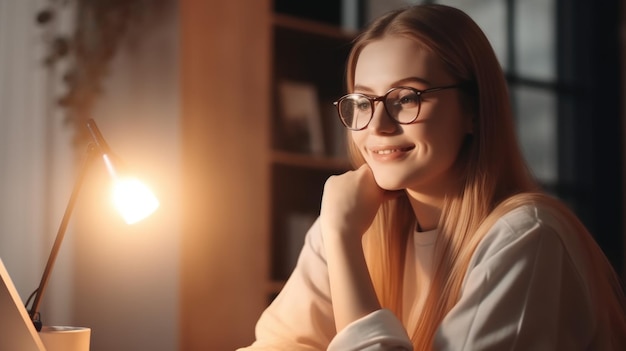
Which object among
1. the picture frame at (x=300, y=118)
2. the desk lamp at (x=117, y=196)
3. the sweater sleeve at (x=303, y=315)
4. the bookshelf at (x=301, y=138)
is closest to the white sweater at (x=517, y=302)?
the sweater sleeve at (x=303, y=315)

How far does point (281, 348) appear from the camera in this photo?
1.49 m

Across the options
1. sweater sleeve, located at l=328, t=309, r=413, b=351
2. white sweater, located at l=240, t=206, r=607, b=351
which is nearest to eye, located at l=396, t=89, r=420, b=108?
white sweater, located at l=240, t=206, r=607, b=351

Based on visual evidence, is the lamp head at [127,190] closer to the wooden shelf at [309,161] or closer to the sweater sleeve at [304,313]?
the sweater sleeve at [304,313]

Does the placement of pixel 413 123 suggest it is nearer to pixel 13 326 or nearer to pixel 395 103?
pixel 395 103

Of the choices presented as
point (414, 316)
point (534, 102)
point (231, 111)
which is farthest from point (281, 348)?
point (534, 102)

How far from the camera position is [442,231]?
1431 millimetres

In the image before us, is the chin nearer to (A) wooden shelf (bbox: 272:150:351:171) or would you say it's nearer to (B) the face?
(B) the face

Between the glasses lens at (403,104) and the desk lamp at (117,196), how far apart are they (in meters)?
0.42

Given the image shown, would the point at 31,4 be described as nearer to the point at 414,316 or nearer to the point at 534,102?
the point at 414,316

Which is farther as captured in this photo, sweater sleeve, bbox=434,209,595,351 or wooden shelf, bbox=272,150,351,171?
wooden shelf, bbox=272,150,351,171

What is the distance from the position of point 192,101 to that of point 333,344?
5.00 feet

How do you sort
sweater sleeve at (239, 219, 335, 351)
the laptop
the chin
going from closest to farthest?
the laptop → the chin → sweater sleeve at (239, 219, 335, 351)

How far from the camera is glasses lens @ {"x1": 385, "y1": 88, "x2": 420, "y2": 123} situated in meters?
1.34

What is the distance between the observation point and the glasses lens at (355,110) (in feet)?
4.57
